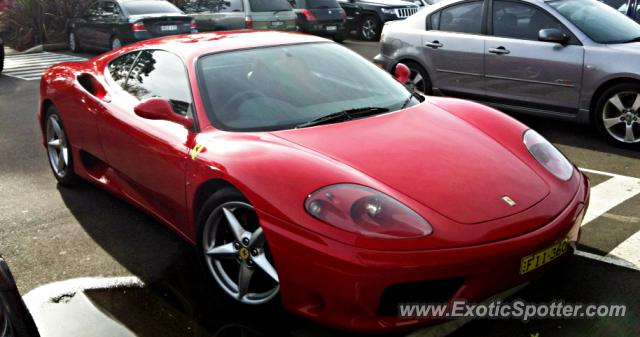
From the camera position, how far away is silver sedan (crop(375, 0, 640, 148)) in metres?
6.22

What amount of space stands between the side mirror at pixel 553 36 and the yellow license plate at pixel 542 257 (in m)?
4.12

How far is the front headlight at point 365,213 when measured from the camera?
8.69 feet

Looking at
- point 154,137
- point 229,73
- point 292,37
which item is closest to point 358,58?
point 292,37

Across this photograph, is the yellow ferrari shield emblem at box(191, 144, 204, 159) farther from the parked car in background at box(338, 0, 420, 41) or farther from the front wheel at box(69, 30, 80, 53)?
the front wheel at box(69, 30, 80, 53)

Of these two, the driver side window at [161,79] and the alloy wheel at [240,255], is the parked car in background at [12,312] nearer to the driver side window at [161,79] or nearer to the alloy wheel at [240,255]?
the alloy wheel at [240,255]

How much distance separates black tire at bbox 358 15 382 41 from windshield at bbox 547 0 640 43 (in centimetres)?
967

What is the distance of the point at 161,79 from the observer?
4.08 m

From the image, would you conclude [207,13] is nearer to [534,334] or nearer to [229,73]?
[229,73]

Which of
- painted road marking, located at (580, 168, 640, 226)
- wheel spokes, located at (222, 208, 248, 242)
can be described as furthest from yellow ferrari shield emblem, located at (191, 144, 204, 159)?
→ painted road marking, located at (580, 168, 640, 226)

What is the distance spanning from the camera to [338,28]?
16.0 metres

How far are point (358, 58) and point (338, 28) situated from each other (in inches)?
469

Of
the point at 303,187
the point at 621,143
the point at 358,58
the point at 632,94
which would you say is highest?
the point at 358,58

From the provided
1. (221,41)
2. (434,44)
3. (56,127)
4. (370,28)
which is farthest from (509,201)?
(370,28)

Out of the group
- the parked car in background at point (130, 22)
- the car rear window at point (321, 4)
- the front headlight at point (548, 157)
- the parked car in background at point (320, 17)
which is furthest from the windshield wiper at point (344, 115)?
the car rear window at point (321, 4)
